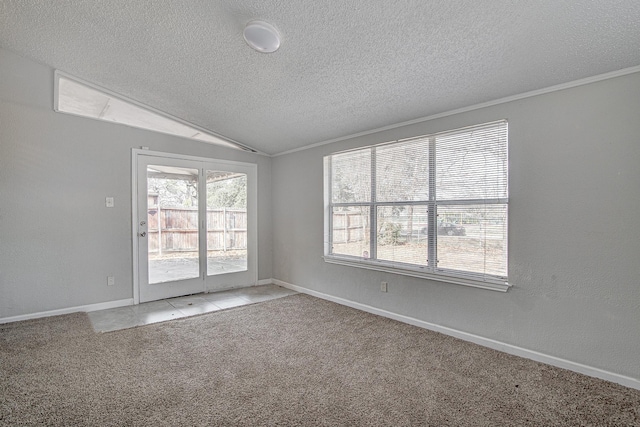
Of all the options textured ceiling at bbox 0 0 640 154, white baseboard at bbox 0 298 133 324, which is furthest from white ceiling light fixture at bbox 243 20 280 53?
white baseboard at bbox 0 298 133 324

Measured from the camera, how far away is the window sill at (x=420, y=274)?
2.81 metres

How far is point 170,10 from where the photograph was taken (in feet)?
7.70

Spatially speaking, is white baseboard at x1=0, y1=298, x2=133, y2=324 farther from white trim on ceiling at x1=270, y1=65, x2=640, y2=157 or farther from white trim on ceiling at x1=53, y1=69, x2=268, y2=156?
white trim on ceiling at x1=270, y1=65, x2=640, y2=157

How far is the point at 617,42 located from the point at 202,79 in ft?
11.0

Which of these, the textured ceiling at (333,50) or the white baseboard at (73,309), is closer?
the textured ceiling at (333,50)

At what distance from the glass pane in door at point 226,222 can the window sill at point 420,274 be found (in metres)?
1.55

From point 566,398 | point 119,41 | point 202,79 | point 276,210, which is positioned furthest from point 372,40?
point 276,210

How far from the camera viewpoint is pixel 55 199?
3.63m

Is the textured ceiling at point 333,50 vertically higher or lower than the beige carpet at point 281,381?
higher

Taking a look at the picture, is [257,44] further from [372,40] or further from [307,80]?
[372,40]

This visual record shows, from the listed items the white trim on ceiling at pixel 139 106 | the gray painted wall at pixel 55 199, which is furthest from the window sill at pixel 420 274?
the gray painted wall at pixel 55 199

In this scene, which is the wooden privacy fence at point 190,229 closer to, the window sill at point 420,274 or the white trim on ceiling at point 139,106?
the white trim on ceiling at point 139,106

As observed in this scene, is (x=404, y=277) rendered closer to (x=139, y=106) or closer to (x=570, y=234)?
(x=570, y=234)

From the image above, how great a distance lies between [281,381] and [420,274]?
182cm
